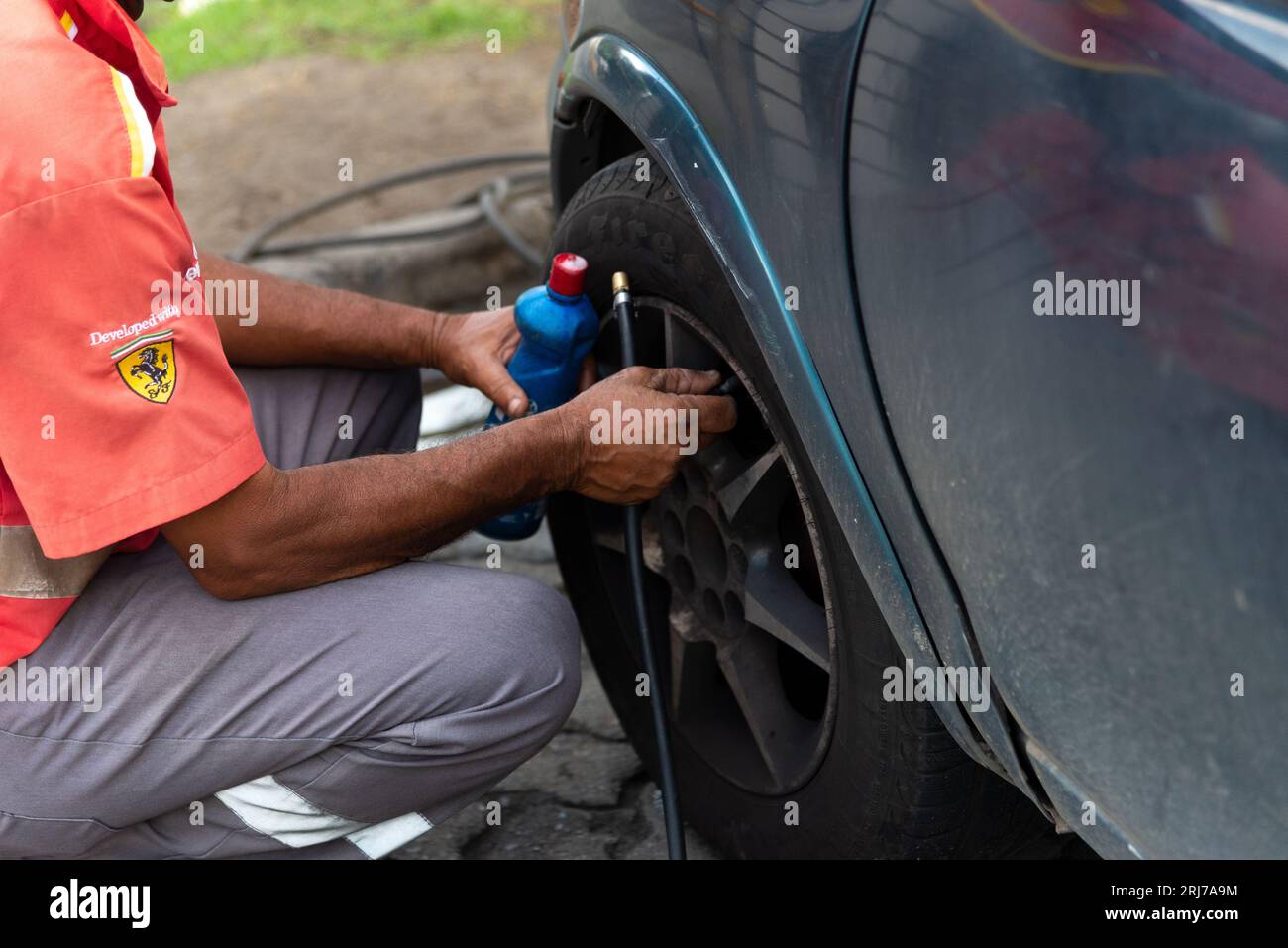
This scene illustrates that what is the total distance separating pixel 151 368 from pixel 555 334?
62cm

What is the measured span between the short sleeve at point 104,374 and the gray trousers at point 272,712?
0.24 meters

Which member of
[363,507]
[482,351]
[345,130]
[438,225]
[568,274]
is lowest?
[363,507]

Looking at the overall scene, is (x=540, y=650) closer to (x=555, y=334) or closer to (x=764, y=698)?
(x=764, y=698)

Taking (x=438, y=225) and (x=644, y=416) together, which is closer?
(x=644, y=416)

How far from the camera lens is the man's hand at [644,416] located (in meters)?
1.66

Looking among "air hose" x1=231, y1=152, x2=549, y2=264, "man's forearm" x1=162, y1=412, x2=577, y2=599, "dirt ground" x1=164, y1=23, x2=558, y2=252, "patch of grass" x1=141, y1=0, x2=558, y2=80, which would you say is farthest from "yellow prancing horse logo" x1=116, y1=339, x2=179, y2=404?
"patch of grass" x1=141, y1=0, x2=558, y2=80

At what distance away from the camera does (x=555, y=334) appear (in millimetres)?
1888

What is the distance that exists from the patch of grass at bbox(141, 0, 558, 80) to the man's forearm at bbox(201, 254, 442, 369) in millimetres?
4207

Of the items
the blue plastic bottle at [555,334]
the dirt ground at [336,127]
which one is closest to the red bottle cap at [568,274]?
the blue plastic bottle at [555,334]

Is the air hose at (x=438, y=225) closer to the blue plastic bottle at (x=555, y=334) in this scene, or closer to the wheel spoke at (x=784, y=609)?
the blue plastic bottle at (x=555, y=334)

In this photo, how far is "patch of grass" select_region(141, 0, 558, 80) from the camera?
6145mm

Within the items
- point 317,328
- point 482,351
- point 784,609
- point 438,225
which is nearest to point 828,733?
point 784,609

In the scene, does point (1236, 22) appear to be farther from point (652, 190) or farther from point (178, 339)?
point (178, 339)

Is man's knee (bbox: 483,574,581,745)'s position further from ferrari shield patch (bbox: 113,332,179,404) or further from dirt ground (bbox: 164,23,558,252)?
dirt ground (bbox: 164,23,558,252)
